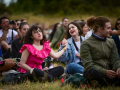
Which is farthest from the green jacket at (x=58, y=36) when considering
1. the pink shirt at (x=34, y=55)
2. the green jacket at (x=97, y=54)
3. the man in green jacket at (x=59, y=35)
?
the green jacket at (x=97, y=54)

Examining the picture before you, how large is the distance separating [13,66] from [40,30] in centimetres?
119

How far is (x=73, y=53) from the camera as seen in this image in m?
3.97

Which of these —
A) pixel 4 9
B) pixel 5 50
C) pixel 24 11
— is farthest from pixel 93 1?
pixel 5 50

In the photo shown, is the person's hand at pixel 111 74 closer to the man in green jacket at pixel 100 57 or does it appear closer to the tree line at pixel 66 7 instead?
the man in green jacket at pixel 100 57

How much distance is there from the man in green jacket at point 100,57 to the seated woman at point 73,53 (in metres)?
0.72

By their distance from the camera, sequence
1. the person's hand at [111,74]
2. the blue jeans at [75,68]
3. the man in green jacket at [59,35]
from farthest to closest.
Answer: the man in green jacket at [59,35], the blue jeans at [75,68], the person's hand at [111,74]

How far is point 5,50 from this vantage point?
17.4 feet

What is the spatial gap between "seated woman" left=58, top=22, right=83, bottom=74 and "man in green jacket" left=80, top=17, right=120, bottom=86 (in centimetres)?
72

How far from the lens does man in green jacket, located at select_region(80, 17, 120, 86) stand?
2840 millimetres

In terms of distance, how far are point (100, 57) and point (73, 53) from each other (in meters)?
1.04

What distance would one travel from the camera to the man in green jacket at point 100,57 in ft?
9.32

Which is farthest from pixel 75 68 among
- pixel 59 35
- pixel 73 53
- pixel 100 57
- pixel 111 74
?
pixel 59 35

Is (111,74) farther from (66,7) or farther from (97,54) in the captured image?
(66,7)

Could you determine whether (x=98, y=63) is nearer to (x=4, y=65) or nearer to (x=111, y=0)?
(x=4, y=65)
